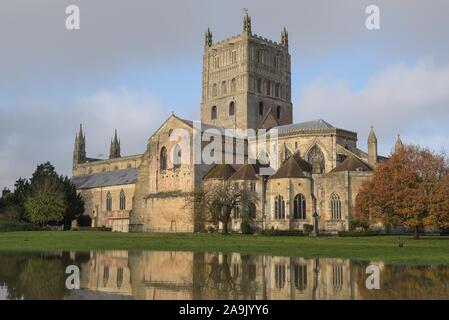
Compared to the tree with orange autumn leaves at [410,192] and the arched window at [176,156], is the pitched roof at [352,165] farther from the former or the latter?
the arched window at [176,156]

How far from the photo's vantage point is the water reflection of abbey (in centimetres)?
1516

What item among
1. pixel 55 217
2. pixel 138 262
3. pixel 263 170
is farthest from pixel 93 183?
pixel 138 262

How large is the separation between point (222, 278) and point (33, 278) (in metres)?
6.32

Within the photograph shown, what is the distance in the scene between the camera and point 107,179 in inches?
3834

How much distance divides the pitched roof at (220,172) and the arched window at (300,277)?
46455 millimetres

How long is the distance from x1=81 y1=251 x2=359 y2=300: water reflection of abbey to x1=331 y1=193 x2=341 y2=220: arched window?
120ft

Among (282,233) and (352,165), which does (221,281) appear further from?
(352,165)

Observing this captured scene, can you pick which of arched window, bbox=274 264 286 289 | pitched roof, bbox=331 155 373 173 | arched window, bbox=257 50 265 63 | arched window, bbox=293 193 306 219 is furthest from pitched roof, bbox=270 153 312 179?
arched window, bbox=274 264 286 289

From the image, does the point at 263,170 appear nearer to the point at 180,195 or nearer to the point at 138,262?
the point at 180,195

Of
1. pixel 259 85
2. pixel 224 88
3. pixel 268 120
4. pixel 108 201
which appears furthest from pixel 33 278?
pixel 224 88

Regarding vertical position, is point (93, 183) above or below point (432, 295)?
above

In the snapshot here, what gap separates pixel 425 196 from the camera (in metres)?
46.9

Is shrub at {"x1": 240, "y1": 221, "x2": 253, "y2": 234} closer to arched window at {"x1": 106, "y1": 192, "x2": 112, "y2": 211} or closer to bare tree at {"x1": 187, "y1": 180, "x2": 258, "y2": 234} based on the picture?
bare tree at {"x1": 187, "y1": 180, "x2": 258, "y2": 234}
